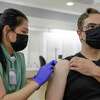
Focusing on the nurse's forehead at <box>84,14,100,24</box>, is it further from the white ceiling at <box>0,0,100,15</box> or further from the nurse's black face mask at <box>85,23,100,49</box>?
the white ceiling at <box>0,0,100,15</box>

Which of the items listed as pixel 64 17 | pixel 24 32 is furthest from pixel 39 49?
pixel 24 32

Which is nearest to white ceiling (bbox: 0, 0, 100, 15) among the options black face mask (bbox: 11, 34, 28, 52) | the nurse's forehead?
the nurse's forehead

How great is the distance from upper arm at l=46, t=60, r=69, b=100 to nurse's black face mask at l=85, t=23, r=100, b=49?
27cm

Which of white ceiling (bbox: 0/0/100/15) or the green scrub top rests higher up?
white ceiling (bbox: 0/0/100/15)

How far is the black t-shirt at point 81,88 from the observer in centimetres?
155

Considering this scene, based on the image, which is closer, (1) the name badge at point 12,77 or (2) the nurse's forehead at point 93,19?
(1) the name badge at point 12,77

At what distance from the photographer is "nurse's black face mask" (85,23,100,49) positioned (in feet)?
5.65

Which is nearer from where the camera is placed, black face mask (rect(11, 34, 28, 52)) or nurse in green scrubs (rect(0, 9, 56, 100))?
nurse in green scrubs (rect(0, 9, 56, 100))

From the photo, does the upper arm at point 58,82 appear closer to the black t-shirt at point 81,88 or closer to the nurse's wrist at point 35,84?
the black t-shirt at point 81,88

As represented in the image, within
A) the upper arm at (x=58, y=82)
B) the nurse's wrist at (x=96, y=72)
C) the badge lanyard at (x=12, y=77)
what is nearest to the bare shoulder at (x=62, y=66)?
the upper arm at (x=58, y=82)

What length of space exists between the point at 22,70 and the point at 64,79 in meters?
0.36

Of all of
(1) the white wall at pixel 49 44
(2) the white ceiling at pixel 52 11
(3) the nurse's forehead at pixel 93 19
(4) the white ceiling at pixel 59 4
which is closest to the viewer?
(3) the nurse's forehead at pixel 93 19

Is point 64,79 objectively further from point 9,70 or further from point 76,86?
point 9,70

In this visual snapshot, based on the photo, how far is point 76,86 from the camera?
1569 millimetres
